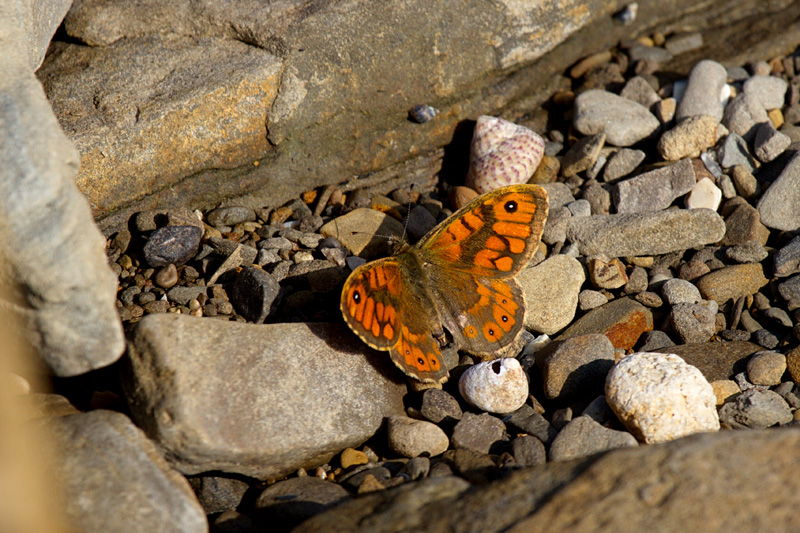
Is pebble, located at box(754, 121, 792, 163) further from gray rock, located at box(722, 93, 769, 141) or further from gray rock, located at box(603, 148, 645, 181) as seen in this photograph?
gray rock, located at box(603, 148, 645, 181)

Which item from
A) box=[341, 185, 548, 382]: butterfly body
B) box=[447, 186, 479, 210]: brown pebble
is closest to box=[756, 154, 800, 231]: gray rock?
box=[341, 185, 548, 382]: butterfly body

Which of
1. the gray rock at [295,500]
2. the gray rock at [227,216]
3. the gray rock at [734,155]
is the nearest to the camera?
the gray rock at [295,500]

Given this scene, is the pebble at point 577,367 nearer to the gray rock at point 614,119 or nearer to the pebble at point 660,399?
the pebble at point 660,399

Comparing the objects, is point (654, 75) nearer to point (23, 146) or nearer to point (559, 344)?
point (559, 344)

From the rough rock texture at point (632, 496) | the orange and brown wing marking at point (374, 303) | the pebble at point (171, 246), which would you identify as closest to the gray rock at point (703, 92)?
the orange and brown wing marking at point (374, 303)

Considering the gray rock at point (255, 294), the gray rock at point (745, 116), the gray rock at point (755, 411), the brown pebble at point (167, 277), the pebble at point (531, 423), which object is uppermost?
the brown pebble at point (167, 277)

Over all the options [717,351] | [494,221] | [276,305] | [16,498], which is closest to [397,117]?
[494,221]

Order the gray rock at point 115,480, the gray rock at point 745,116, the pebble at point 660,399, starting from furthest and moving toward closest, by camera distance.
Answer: the gray rock at point 745,116
the pebble at point 660,399
the gray rock at point 115,480

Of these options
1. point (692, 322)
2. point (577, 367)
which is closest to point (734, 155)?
point (692, 322)
